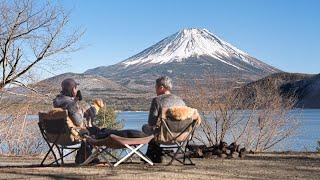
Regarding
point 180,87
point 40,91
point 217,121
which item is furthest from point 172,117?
point 180,87

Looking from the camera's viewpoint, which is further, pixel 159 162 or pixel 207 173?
pixel 159 162

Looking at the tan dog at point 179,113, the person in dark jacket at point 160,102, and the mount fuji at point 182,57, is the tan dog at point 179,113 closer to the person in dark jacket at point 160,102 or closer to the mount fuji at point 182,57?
the person in dark jacket at point 160,102

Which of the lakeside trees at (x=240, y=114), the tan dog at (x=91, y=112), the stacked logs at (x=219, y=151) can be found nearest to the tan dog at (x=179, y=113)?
the tan dog at (x=91, y=112)

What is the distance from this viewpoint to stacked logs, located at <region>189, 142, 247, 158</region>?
8022mm

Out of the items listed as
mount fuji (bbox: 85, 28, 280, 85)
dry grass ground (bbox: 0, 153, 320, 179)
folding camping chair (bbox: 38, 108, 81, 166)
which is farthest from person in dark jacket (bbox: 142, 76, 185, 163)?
mount fuji (bbox: 85, 28, 280, 85)

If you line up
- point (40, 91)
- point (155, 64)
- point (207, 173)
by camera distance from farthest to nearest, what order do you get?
point (155, 64) → point (40, 91) → point (207, 173)

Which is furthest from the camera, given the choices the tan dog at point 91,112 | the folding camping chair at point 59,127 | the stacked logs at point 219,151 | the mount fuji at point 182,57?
the mount fuji at point 182,57

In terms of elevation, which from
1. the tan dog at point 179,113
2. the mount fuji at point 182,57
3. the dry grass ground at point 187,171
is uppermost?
→ the mount fuji at point 182,57

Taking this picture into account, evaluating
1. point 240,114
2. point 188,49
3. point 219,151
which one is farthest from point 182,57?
point 219,151

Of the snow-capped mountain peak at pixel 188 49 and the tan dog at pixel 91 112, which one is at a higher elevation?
the snow-capped mountain peak at pixel 188 49

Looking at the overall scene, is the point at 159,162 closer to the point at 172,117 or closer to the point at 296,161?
the point at 172,117

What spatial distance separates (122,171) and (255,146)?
12445 mm

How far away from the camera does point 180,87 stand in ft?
59.7

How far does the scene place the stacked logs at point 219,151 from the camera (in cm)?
802
